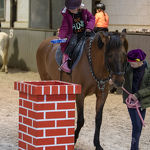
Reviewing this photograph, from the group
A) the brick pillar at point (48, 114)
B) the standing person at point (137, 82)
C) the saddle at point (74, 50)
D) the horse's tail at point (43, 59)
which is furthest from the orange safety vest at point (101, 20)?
the brick pillar at point (48, 114)

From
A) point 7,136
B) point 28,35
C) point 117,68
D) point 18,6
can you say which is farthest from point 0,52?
point 117,68

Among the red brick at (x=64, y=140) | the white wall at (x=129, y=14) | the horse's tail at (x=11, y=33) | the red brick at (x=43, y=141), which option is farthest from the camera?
the horse's tail at (x=11, y=33)

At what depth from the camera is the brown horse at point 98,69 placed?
20.2 ft

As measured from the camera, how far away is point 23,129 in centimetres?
562

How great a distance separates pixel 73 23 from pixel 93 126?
6.19 ft

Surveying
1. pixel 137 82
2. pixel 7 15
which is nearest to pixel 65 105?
pixel 137 82

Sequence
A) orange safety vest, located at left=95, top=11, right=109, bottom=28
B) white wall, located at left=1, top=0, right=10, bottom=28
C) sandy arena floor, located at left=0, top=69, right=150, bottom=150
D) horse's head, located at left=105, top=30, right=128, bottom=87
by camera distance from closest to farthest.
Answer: horse's head, located at left=105, top=30, right=128, bottom=87
sandy arena floor, located at left=0, top=69, right=150, bottom=150
orange safety vest, located at left=95, top=11, right=109, bottom=28
white wall, located at left=1, top=0, right=10, bottom=28

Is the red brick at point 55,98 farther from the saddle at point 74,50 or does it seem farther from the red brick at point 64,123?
the saddle at point 74,50

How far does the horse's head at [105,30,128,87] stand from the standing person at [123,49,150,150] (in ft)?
0.27

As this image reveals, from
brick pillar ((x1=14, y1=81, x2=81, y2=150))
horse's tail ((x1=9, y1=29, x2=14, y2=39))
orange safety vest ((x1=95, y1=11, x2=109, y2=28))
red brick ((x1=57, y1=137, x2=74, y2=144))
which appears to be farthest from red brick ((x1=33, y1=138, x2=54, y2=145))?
horse's tail ((x1=9, y1=29, x2=14, y2=39))

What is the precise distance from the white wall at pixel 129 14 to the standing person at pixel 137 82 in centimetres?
782

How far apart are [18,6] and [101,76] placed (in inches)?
491

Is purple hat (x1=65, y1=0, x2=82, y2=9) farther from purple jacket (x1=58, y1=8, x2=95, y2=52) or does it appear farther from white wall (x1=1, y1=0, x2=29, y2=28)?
white wall (x1=1, y1=0, x2=29, y2=28)

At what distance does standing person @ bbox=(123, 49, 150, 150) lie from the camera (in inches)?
230
